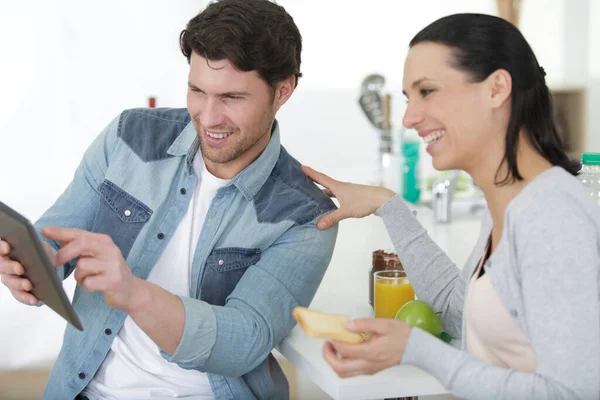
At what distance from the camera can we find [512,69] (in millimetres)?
1280

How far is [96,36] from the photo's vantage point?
4074mm

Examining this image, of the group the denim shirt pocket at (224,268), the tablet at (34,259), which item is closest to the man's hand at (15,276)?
the tablet at (34,259)

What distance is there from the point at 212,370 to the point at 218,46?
0.59 metres

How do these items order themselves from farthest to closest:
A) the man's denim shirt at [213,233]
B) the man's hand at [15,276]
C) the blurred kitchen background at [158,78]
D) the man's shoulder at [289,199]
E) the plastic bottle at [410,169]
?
the blurred kitchen background at [158,78] < the plastic bottle at [410,169] < the man's shoulder at [289,199] < the man's denim shirt at [213,233] < the man's hand at [15,276]

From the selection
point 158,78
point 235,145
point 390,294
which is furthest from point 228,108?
point 158,78

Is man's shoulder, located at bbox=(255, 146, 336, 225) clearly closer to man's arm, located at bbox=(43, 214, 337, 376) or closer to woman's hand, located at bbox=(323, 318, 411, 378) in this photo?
man's arm, located at bbox=(43, 214, 337, 376)

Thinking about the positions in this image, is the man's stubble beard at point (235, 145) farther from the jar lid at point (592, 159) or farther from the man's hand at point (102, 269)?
the jar lid at point (592, 159)

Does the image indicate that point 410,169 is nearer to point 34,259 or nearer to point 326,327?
point 326,327

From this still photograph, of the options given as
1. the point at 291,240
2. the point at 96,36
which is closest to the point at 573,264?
the point at 291,240

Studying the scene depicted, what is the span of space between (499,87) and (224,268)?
2.12 feet

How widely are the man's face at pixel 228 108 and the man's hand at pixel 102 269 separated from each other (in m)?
0.37

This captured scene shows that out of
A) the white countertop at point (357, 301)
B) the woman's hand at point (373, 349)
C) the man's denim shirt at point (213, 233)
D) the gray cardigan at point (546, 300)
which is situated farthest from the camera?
the man's denim shirt at point (213, 233)

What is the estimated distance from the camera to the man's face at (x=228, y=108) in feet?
5.25

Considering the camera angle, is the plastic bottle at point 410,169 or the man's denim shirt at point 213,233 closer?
the man's denim shirt at point 213,233
